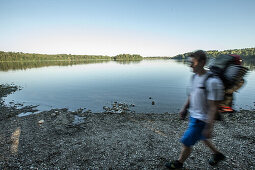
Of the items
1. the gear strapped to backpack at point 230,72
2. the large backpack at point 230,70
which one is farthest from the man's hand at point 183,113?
the large backpack at point 230,70

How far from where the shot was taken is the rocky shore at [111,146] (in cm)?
557

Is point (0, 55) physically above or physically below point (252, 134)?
above

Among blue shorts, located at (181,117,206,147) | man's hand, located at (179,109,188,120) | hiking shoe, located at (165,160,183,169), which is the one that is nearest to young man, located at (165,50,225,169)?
blue shorts, located at (181,117,206,147)

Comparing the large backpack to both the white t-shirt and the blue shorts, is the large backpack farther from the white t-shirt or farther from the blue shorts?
the blue shorts

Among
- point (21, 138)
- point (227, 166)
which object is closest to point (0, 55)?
point (21, 138)

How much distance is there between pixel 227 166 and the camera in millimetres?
5145

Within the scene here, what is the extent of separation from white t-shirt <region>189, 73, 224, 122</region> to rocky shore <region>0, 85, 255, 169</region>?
3034 mm

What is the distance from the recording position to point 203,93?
11.0 feet

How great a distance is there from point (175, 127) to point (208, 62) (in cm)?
763

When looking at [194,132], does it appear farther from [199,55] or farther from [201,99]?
[199,55]

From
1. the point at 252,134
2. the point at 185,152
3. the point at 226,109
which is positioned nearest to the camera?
the point at 226,109

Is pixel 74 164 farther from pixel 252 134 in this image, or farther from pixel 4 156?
pixel 252 134

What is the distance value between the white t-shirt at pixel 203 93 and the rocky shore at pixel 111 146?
3.03 metres

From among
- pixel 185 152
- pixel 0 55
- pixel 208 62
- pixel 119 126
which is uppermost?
pixel 0 55
